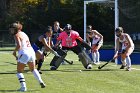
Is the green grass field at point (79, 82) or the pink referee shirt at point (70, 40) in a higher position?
the pink referee shirt at point (70, 40)

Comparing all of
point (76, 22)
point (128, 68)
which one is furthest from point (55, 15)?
point (128, 68)

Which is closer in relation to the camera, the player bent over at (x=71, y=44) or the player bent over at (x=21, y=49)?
the player bent over at (x=21, y=49)

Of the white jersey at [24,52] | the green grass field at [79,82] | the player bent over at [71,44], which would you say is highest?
the white jersey at [24,52]

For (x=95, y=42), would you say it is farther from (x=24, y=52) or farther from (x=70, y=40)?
(x=24, y=52)

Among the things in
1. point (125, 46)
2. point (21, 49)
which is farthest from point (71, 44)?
point (21, 49)

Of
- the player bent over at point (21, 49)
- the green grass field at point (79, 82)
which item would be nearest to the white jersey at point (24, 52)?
the player bent over at point (21, 49)

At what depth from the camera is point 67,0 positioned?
56.8 meters

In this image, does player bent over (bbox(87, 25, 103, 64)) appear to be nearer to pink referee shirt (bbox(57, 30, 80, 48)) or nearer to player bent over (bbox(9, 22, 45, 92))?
pink referee shirt (bbox(57, 30, 80, 48))

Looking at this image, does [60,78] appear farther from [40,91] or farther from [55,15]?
[55,15]

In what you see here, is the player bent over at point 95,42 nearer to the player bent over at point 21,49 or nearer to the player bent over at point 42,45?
the player bent over at point 42,45

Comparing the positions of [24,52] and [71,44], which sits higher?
[24,52]

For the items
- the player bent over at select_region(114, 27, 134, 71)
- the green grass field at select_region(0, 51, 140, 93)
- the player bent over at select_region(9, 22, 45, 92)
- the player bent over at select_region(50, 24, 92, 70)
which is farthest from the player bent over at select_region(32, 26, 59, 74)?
the player bent over at select_region(9, 22, 45, 92)

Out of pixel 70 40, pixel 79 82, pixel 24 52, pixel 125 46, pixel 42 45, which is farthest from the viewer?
pixel 70 40

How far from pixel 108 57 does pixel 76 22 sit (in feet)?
89.4
